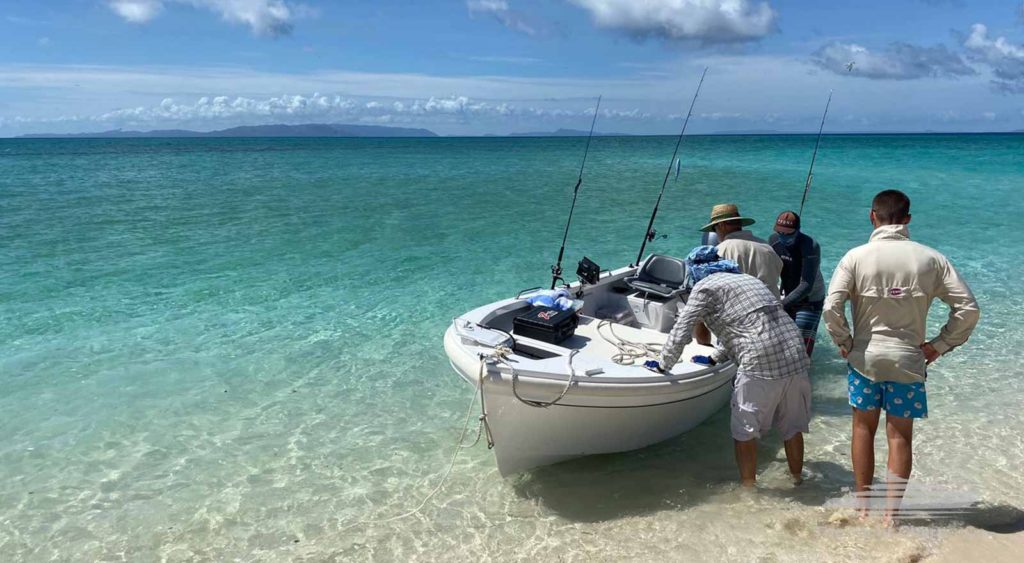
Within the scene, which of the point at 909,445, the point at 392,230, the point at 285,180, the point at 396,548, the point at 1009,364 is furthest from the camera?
the point at 285,180

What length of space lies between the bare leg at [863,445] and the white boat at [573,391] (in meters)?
1.15

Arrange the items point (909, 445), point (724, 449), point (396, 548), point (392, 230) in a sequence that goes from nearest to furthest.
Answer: point (909, 445)
point (396, 548)
point (724, 449)
point (392, 230)

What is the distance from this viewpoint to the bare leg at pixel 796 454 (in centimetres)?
478

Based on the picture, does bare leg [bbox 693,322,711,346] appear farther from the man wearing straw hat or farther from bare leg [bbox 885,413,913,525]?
bare leg [bbox 885,413,913,525]

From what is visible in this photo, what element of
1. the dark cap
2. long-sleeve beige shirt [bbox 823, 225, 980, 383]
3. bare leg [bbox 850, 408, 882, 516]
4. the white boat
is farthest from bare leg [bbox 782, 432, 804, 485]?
the dark cap

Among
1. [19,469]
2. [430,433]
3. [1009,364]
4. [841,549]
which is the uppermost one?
[1009,364]

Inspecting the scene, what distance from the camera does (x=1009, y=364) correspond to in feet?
24.5

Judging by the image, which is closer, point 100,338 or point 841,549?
point 841,549

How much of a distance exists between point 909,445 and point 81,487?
6.18m

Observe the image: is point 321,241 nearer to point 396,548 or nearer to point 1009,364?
point 396,548

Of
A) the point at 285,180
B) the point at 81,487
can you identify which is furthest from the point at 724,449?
the point at 285,180

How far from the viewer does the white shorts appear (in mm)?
4305

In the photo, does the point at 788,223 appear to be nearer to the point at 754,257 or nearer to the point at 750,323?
the point at 754,257

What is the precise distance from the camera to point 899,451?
394 centimetres
